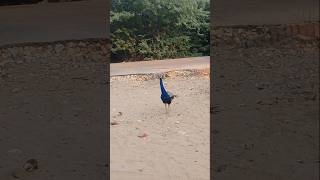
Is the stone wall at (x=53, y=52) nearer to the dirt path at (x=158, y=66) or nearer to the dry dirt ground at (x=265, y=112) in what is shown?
the dry dirt ground at (x=265, y=112)

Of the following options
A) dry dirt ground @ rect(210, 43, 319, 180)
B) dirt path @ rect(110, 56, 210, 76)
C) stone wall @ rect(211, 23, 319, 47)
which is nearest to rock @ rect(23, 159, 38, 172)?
dry dirt ground @ rect(210, 43, 319, 180)

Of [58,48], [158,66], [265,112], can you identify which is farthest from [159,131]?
[158,66]

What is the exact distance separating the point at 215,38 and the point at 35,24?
1078mm

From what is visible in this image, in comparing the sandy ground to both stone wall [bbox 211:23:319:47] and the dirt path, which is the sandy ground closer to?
the dirt path

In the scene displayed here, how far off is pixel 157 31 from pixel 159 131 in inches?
309

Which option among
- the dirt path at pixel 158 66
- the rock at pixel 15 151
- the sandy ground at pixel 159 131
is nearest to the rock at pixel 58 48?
the rock at pixel 15 151

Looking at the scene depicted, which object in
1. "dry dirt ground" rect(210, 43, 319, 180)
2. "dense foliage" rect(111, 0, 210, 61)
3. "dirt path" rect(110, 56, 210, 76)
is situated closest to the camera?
"dry dirt ground" rect(210, 43, 319, 180)

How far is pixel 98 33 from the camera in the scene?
3.08 meters

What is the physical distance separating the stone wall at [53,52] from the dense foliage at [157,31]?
36.0ft

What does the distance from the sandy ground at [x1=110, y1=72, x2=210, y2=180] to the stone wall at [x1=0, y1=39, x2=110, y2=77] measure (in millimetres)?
2240

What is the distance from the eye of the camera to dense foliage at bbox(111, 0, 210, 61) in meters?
14.3

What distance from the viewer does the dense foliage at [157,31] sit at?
1430 centimetres

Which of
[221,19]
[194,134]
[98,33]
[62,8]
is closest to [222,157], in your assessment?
[221,19]

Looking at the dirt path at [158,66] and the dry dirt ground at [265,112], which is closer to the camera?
the dry dirt ground at [265,112]
